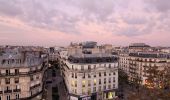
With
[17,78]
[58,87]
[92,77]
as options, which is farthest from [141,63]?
[17,78]

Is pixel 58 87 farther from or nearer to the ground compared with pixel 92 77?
nearer to the ground

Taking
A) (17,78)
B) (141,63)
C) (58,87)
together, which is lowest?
(58,87)

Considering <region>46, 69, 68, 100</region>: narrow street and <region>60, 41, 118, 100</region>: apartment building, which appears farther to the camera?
<region>46, 69, 68, 100</region>: narrow street

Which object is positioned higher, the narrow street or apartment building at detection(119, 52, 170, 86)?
apartment building at detection(119, 52, 170, 86)

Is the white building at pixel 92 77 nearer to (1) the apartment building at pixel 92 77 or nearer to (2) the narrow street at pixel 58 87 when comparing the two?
(1) the apartment building at pixel 92 77

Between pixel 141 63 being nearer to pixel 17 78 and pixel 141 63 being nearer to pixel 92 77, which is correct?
pixel 92 77

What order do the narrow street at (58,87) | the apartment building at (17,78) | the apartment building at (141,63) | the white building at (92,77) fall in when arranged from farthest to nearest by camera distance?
the apartment building at (141,63)
the narrow street at (58,87)
the white building at (92,77)
the apartment building at (17,78)

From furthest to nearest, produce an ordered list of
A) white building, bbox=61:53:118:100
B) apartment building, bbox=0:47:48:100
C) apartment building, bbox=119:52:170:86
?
1. apartment building, bbox=119:52:170:86
2. white building, bbox=61:53:118:100
3. apartment building, bbox=0:47:48:100

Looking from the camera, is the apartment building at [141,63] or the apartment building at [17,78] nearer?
the apartment building at [17,78]

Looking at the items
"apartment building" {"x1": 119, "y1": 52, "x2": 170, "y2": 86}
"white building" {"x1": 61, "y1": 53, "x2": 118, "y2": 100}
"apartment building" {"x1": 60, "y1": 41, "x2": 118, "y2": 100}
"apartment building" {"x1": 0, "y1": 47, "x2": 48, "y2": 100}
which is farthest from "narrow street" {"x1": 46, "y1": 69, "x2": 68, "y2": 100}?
"apartment building" {"x1": 119, "y1": 52, "x2": 170, "y2": 86}

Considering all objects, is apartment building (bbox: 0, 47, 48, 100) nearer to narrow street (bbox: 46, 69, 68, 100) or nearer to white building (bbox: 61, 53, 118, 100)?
white building (bbox: 61, 53, 118, 100)

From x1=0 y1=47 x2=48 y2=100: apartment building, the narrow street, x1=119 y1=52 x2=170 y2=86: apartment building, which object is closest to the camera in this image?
x1=0 y1=47 x2=48 y2=100: apartment building

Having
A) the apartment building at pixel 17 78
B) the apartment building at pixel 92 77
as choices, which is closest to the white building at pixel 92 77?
the apartment building at pixel 92 77

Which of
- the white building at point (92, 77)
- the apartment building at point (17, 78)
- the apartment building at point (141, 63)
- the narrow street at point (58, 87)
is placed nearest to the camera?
the apartment building at point (17, 78)
